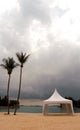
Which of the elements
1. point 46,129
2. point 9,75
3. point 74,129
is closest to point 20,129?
point 46,129

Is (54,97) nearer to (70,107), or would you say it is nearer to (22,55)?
(70,107)

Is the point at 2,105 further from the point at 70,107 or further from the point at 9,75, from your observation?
the point at 70,107

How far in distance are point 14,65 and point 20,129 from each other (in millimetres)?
29468

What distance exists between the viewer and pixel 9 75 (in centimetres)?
4938

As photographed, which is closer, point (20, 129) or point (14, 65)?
point (20, 129)

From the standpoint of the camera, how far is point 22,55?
45.9 metres

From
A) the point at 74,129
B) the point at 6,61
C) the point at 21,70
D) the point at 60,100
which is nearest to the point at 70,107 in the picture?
the point at 60,100

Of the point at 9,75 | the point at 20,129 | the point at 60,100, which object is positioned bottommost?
the point at 20,129

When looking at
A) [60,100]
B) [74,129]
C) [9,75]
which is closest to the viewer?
[74,129]

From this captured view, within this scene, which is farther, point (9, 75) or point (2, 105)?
point (2, 105)

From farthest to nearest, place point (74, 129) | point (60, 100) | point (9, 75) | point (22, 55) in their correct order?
point (9, 75), point (22, 55), point (60, 100), point (74, 129)

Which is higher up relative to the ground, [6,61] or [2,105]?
[6,61]

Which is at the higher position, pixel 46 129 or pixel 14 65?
pixel 14 65

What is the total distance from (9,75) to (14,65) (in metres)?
2.04
